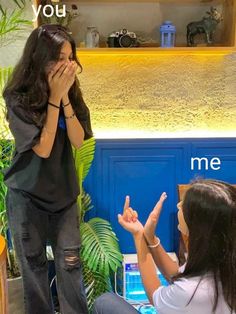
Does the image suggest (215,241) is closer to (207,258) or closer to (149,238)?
(207,258)

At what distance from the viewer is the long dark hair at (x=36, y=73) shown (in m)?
1.74

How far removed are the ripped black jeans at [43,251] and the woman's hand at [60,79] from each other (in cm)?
41

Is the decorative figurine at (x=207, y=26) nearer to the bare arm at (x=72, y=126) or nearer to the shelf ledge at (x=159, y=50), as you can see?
the shelf ledge at (x=159, y=50)

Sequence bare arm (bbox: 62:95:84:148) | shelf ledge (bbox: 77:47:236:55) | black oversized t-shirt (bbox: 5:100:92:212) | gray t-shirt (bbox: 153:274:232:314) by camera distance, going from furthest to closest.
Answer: shelf ledge (bbox: 77:47:236:55) < bare arm (bbox: 62:95:84:148) < black oversized t-shirt (bbox: 5:100:92:212) < gray t-shirt (bbox: 153:274:232:314)

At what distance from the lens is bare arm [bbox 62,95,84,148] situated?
1.82 m

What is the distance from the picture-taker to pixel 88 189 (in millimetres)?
2592

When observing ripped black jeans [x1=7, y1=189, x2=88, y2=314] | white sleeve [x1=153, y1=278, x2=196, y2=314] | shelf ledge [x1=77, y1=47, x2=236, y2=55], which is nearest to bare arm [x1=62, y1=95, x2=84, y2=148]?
A: ripped black jeans [x1=7, y1=189, x2=88, y2=314]

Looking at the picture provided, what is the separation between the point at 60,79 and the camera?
176 centimetres

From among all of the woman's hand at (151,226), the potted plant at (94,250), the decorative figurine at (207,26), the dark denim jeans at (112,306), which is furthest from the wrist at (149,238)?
the decorative figurine at (207,26)

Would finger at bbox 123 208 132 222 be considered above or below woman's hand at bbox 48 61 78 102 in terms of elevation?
below

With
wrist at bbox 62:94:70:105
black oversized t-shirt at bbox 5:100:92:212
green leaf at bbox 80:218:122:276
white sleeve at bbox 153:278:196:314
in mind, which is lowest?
green leaf at bbox 80:218:122:276

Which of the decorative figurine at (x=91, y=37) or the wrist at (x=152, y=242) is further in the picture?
the decorative figurine at (x=91, y=37)

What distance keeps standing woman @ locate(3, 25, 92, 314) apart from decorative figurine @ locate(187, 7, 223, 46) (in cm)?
84

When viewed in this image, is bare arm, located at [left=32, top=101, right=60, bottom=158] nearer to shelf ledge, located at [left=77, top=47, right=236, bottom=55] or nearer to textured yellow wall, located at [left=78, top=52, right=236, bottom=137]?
shelf ledge, located at [left=77, top=47, right=236, bottom=55]
